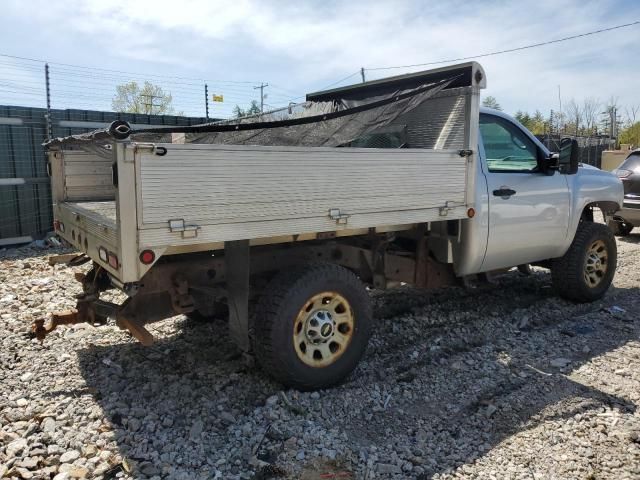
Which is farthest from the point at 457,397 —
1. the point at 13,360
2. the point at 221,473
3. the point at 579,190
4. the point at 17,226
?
the point at 17,226

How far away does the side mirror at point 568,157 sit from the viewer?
534 centimetres

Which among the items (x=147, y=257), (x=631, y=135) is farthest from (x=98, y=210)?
(x=631, y=135)

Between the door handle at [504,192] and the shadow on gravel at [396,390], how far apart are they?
133 centimetres

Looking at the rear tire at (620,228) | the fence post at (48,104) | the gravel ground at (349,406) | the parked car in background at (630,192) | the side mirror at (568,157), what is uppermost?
the fence post at (48,104)

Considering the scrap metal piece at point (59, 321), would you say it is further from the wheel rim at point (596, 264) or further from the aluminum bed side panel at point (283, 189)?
the wheel rim at point (596, 264)

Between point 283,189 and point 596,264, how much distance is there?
4.35m

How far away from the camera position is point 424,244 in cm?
488

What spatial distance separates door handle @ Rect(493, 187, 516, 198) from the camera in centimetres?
488

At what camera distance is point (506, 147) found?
531 centimetres

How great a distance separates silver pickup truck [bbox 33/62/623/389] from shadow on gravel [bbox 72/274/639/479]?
0.37m

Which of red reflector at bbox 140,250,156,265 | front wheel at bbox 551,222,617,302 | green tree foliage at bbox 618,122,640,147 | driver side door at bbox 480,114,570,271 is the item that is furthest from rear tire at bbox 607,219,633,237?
green tree foliage at bbox 618,122,640,147

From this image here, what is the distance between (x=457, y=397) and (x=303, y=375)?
1.13 meters

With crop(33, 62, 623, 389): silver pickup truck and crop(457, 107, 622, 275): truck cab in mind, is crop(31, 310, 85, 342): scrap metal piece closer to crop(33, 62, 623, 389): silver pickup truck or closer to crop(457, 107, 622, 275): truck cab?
crop(33, 62, 623, 389): silver pickup truck

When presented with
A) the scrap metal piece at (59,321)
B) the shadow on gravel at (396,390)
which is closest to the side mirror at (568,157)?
the shadow on gravel at (396,390)
